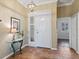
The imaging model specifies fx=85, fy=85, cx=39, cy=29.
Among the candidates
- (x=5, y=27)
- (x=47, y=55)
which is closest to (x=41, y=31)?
(x=47, y=55)

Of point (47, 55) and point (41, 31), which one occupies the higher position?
point (41, 31)

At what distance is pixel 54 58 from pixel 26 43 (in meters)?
2.95

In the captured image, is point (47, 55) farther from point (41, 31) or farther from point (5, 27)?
point (5, 27)

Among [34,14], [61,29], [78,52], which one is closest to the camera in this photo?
[78,52]

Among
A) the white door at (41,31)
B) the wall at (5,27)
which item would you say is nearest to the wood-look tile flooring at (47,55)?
the wall at (5,27)

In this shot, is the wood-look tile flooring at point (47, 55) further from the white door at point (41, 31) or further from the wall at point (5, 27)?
the white door at point (41, 31)

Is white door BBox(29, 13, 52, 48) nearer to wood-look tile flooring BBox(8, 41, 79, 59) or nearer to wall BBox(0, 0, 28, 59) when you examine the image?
wood-look tile flooring BBox(8, 41, 79, 59)

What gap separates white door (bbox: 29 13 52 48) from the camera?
5574 millimetres

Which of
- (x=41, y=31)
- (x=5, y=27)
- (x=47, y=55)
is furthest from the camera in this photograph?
(x=41, y=31)

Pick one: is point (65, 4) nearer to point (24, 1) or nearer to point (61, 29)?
point (24, 1)

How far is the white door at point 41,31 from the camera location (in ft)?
18.3

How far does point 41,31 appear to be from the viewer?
582 cm

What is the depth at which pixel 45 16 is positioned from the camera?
5656 mm

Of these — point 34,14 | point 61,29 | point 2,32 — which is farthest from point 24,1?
point 61,29
